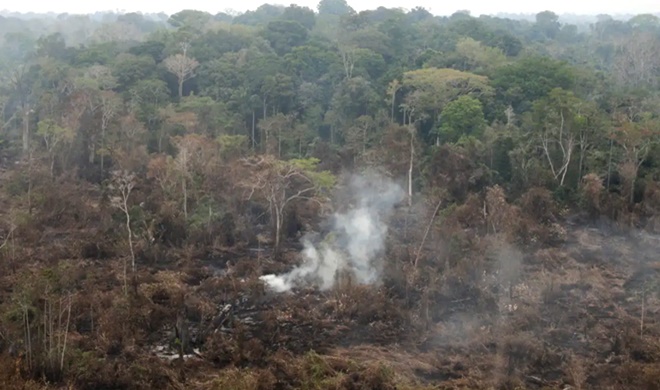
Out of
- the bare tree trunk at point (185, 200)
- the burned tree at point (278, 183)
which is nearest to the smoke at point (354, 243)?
the burned tree at point (278, 183)

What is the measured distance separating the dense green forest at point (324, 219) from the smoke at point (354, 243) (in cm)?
20

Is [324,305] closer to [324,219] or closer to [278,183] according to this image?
[278,183]

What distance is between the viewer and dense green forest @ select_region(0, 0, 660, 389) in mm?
16016

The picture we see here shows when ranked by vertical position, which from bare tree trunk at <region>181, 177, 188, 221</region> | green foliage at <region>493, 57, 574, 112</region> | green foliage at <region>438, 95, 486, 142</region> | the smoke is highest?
green foliage at <region>493, 57, 574, 112</region>

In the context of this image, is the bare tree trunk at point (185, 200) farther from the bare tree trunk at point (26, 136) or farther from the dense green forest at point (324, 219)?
the bare tree trunk at point (26, 136)

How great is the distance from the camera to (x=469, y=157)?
30.7m

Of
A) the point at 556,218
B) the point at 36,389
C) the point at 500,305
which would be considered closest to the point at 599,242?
the point at 556,218

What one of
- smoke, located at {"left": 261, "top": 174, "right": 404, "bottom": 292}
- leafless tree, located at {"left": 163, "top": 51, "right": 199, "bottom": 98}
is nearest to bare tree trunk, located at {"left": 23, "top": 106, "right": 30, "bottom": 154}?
leafless tree, located at {"left": 163, "top": 51, "right": 199, "bottom": 98}

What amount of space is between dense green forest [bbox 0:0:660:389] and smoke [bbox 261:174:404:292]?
0.64 feet

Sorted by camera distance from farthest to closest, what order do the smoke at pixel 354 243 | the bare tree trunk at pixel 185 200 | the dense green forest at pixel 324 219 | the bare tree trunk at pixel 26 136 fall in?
the bare tree trunk at pixel 26 136
the bare tree trunk at pixel 185 200
the smoke at pixel 354 243
the dense green forest at pixel 324 219

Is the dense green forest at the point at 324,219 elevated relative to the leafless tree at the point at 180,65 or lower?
lower

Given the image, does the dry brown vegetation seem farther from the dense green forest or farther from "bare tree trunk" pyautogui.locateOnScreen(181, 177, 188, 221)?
"bare tree trunk" pyautogui.locateOnScreen(181, 177, 188, 221)

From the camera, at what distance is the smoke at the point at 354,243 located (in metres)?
21.6

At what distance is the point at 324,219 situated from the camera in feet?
95.9
